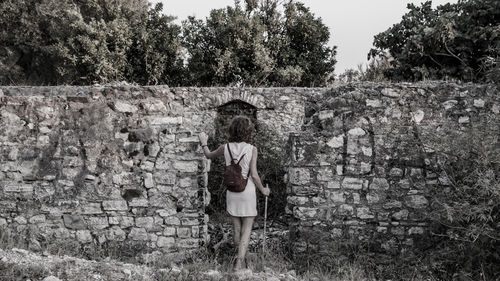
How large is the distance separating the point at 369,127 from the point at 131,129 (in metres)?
2.87

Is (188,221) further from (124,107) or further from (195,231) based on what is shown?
(124,107)

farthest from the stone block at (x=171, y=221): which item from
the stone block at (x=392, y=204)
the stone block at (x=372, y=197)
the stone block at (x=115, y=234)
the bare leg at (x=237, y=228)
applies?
the stone block at (x=392, y=204)

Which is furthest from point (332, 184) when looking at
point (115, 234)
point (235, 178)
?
point (115, 234)

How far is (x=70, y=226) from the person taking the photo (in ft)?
18.9

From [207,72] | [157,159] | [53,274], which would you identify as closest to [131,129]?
[157,159]

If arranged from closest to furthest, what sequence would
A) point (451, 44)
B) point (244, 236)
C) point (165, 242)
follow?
1. point (244, 236)
2. point (165, 242)
3. point (451, 44)

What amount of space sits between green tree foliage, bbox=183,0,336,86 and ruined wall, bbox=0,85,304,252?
13033 mm

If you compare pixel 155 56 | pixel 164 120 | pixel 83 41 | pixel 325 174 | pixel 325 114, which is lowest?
pixel 325 174

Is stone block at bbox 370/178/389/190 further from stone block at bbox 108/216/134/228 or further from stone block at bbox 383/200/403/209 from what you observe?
stone block at bbox 108/216/134/228

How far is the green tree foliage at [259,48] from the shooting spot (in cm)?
1908

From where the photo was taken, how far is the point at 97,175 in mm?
5777

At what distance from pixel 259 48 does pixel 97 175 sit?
46.0 ft

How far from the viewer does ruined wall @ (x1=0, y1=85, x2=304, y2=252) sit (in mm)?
5734

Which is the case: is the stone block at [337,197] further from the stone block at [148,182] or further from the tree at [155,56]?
the tree at [155,56]
